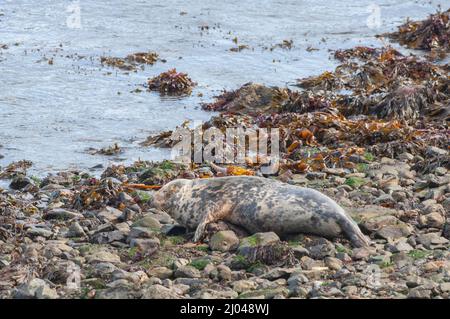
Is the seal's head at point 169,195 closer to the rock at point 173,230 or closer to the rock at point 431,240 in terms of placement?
the rock at point 173,230

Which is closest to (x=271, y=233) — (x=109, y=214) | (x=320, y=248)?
(x=320, y=248)

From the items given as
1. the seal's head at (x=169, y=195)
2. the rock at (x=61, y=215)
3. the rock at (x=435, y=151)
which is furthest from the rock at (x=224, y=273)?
the rock at (x=435, y=151)

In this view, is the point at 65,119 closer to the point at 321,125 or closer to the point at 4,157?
the point at 4,157

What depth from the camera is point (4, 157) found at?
44.3 feet

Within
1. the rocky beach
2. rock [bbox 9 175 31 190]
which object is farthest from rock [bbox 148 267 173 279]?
rock [bbox 9 175 31 190]

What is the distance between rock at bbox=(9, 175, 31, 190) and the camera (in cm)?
1201

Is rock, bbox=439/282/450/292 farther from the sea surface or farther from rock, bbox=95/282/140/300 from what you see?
the sea surface

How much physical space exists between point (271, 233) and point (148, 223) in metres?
1.43

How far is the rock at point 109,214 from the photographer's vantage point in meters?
9.85

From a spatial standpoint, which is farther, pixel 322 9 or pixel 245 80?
pixel 322 9

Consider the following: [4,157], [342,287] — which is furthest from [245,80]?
[342,287]

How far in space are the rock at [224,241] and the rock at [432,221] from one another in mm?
1773
